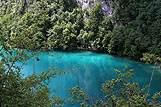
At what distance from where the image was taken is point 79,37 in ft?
279

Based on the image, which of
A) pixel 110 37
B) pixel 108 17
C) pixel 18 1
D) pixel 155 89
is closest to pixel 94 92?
pixel 155 89

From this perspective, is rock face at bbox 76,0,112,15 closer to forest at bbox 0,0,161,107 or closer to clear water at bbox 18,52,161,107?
forest at bbox 0,0,161,107

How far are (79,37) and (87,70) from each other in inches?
1175

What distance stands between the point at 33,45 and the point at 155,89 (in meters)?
32.8

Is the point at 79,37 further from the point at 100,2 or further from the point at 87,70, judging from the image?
the point at 87,70

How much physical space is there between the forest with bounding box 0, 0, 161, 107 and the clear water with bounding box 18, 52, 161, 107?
11.8 feet

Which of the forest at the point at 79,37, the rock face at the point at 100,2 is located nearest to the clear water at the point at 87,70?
the forest at the point at 79,37

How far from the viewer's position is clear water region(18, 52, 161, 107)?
1693 inches

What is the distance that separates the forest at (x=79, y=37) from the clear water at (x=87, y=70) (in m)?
3.61

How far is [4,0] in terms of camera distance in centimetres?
10769

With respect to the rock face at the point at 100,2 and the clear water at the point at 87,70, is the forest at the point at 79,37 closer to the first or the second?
the rock face at the point at 100,2

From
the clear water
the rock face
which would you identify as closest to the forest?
the rock face

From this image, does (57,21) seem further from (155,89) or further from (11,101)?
(11,101)

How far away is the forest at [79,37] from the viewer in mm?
10828
